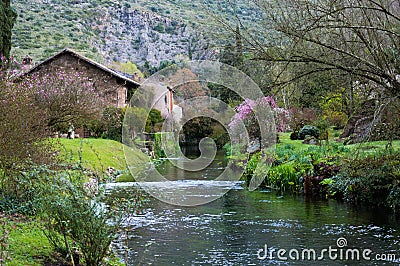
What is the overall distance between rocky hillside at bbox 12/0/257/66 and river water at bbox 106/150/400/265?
4269 centimetres

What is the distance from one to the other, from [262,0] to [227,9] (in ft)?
2.79

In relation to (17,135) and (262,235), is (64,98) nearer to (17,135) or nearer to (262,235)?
(17,135)

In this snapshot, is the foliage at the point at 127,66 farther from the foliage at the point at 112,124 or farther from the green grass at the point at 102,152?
the green grass at the point at 102,152

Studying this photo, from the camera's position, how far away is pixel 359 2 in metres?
9.99

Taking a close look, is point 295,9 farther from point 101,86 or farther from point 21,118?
point 101,86

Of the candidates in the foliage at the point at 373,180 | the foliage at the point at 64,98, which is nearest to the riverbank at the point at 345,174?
the foliage at the point at 373,180

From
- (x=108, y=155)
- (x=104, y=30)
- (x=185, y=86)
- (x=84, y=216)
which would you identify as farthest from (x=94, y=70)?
(x=104, y=30)

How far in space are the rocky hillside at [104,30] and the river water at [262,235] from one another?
42.7 m

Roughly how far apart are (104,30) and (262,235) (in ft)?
247

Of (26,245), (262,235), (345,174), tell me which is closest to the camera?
(26,245)

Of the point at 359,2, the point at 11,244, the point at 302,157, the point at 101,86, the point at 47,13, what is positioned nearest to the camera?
the point at 11,244

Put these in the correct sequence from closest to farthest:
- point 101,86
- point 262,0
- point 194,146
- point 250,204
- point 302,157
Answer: point 262,0 < point 250,204 < point 302,157 < point 101,86 < point 194,146

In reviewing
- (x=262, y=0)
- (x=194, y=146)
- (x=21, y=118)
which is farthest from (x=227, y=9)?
(x=194, y=146)

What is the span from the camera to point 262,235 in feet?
34.1
